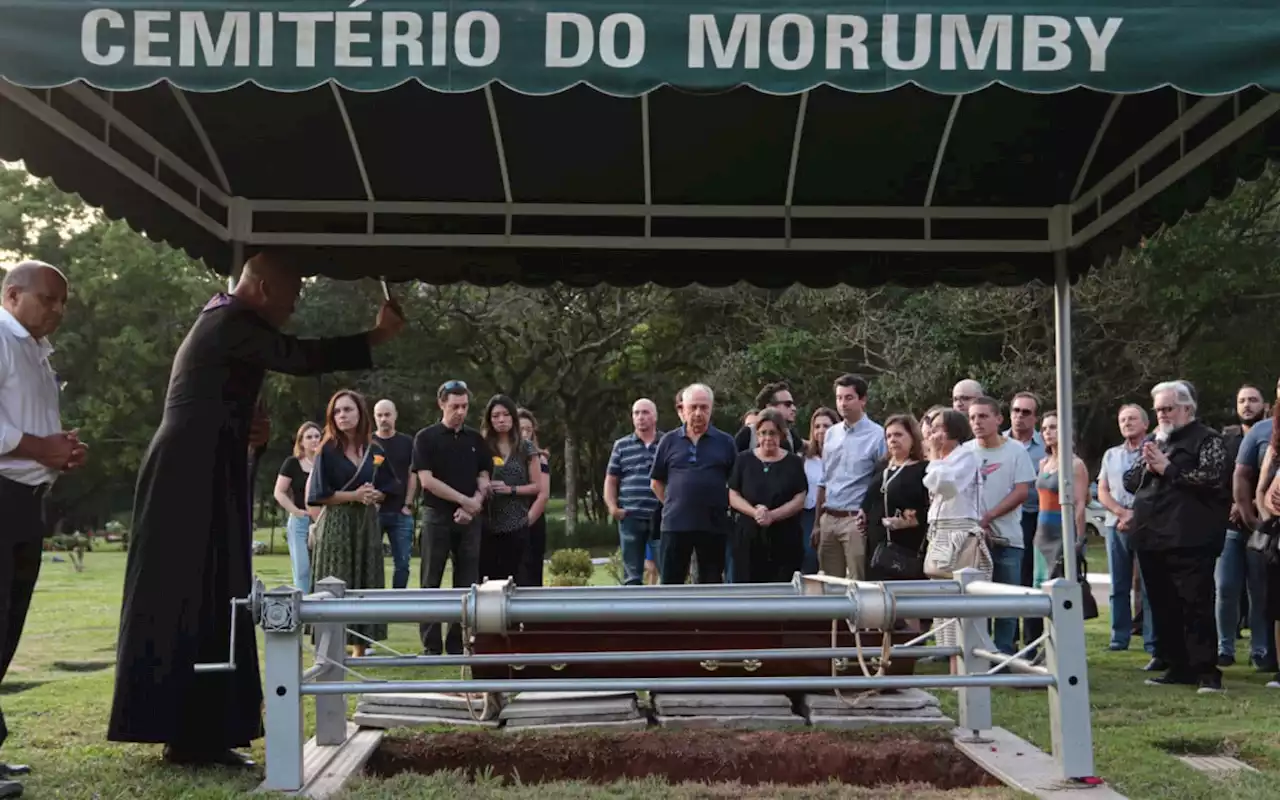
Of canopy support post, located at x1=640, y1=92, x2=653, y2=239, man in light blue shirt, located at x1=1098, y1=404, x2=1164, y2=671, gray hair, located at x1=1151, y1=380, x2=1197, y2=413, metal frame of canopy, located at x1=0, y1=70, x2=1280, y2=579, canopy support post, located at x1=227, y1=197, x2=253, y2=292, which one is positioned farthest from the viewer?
man in light blue shirt, located at x1=1098, y1=404, x2=1164, y2=671

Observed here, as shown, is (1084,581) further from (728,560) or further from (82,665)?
(82,665)

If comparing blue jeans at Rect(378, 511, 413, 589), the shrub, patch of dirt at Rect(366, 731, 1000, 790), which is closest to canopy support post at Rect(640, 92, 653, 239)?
patch of dirt at Rect(366, 731, 1000, 790)

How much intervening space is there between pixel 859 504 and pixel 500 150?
3823 millimetres

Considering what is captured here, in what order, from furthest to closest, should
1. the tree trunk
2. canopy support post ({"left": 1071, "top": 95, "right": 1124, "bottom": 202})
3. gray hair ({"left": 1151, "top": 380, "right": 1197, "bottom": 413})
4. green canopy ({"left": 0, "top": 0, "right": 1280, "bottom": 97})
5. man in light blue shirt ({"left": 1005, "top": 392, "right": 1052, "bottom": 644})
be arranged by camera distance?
the tree trunk, man in light blue shirt ({"left": 1005, "top": 392, "right": 1052, "bottom": 644}), gray hair ({"left": 1151, "top": 380, "right": 1197, "bottom": 413}), canopy support post ({"left": 1071, "top": 95, "right": 1124, "bottom": 202}), green canopy ({"left": 0, "top": 0, "right": 1280, "bottom": 97})

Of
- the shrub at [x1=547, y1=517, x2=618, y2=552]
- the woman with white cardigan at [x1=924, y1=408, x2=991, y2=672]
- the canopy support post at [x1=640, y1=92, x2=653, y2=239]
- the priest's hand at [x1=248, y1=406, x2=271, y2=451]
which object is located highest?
the canopy support post at [x1=640, y1=92, x2=653, y2=239]

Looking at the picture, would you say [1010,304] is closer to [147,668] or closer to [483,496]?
[483,496]

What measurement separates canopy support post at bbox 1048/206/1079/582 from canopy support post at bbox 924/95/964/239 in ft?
2.53

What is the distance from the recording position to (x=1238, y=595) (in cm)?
952

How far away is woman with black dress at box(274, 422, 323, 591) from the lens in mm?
11195

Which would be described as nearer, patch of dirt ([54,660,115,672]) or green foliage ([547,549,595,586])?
patch of dirt ([54,660,115,672])

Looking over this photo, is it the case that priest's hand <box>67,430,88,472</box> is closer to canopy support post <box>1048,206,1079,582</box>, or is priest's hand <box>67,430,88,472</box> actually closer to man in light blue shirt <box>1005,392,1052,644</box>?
canopy support post <box>1048,206,1079,582</box>

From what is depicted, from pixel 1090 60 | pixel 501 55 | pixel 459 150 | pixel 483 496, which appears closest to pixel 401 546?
pixel 483 496

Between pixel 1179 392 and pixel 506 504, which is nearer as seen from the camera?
pixel 1179 392

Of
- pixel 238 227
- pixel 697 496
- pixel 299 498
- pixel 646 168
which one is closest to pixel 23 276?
pixel 238 227
